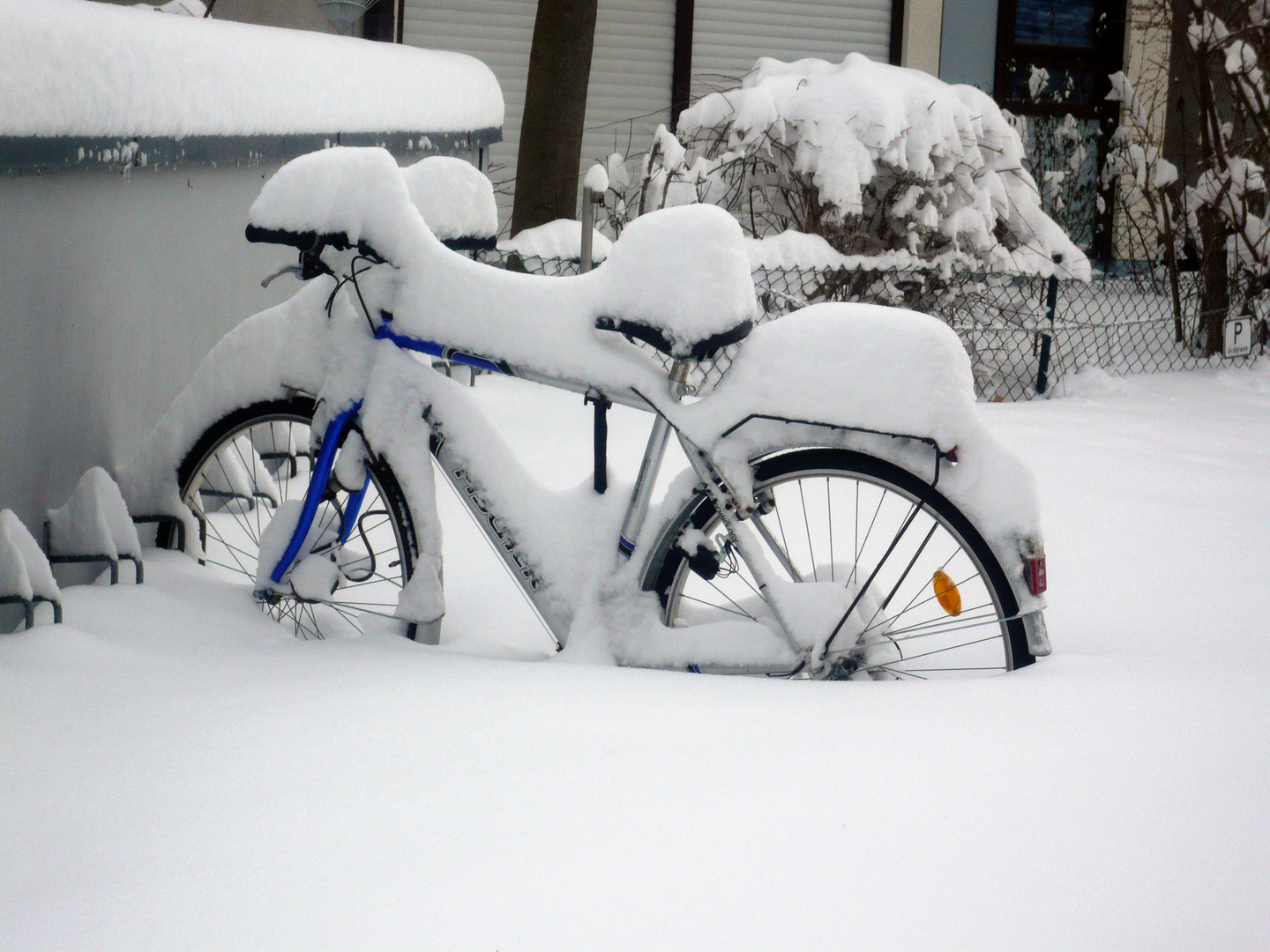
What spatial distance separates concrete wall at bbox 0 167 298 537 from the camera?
2723mm

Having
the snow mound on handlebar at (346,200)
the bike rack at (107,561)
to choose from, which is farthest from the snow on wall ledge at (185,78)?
the bike rack at (107,561)

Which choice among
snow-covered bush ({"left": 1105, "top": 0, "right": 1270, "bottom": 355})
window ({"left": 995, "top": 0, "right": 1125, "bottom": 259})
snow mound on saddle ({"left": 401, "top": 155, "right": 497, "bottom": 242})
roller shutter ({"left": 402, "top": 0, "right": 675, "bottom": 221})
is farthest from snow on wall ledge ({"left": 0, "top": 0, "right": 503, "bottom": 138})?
window ({"left": 995, "top": 0, "right": 1125, "bottom": 259})

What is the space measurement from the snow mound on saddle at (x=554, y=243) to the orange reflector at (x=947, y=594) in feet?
12.5

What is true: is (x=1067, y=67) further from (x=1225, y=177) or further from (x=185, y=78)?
(x=185, y=78)

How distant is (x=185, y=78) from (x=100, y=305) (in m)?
0.65

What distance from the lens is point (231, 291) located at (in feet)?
12.6

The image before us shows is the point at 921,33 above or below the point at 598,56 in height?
above

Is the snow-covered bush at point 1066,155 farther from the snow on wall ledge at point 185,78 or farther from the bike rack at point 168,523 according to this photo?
the bike rack at point 168,523

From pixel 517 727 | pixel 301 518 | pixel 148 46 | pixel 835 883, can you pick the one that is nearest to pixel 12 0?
pixel 148 46

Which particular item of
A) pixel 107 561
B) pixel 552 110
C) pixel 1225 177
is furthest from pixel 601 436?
pixel 1225 177

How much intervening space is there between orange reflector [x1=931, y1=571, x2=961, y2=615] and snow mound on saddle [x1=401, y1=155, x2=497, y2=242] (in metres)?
1.37

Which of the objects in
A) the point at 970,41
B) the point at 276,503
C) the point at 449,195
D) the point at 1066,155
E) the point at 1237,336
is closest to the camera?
the point at 449,195

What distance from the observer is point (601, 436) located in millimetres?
2588

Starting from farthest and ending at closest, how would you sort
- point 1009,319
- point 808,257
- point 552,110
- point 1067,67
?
point 1067,67, point 552,110, point 1009,319, point 808,257
